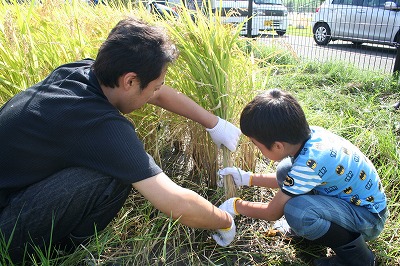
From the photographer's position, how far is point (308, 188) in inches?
54.8

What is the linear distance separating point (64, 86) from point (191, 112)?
603mm

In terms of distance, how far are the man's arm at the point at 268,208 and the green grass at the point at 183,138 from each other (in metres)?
0.15

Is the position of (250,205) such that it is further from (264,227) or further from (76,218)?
(76,218)

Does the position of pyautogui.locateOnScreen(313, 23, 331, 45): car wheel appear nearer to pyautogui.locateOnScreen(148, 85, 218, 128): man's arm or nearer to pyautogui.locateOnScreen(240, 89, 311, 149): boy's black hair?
pyautogui.locateOnScreen(148, 85, 218, 128): man's arm

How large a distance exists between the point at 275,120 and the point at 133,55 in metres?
0.58

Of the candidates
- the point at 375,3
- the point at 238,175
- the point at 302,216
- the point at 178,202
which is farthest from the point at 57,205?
the point at 375,3

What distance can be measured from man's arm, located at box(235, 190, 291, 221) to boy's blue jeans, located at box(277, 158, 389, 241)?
3cm

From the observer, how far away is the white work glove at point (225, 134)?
1658 mm

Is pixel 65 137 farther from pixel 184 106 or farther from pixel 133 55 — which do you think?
pixel 184 106

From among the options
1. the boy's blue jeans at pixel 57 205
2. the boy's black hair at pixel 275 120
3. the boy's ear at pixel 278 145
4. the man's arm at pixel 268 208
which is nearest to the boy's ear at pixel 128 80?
the boy's blue jeans at pixel 57 205

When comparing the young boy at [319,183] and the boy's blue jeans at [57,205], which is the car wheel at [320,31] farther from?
the boy's blue jeans at [57,205]

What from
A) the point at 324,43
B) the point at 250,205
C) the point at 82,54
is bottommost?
the point at 324,43

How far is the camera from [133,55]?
1.24 m

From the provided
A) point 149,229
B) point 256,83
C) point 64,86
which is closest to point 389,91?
point 256,83
